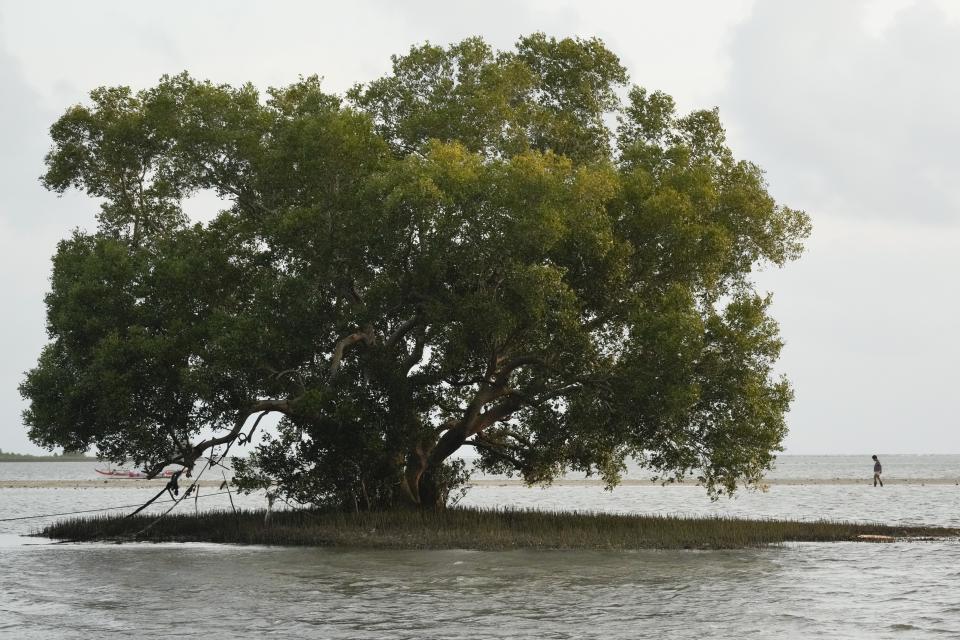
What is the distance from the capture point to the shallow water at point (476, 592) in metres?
17.0

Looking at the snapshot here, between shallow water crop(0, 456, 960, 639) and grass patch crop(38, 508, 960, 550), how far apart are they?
4.45 ft

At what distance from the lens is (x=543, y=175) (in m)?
28.0

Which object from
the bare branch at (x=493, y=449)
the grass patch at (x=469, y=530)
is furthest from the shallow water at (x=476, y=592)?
the bare branch at (x=493, y=449)

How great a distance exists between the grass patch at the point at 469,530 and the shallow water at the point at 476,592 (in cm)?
136

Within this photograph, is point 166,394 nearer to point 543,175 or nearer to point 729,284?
point 543,175

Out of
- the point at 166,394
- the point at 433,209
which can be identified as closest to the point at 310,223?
the point at 433,209

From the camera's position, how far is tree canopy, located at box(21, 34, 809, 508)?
95.6 feet

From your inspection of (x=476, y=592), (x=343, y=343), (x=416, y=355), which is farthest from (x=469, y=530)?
(x=476, y=592)

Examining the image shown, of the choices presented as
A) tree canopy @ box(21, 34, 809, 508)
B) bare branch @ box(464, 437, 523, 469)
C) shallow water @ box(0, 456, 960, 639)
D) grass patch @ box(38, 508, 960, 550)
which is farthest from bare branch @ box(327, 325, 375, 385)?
bare branch @ box(464, 437, 523, 469)

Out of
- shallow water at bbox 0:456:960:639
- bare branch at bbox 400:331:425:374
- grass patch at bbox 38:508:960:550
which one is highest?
bare branch at bbox 400:331:425:374

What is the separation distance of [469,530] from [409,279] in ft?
25.7

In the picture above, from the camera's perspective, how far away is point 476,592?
21094 millimetres

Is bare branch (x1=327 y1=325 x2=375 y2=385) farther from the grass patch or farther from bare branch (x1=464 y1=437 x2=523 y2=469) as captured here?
bare branch (x1=464 y1=437 x2=523 y2=469)

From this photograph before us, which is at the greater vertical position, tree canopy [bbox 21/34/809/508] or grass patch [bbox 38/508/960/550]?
tree canopy [bbox 21/34/809/508]
